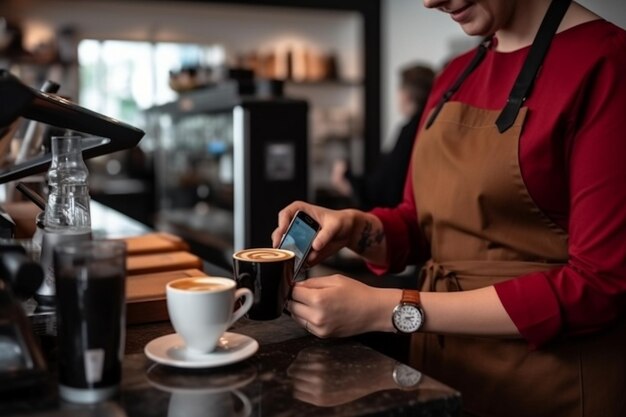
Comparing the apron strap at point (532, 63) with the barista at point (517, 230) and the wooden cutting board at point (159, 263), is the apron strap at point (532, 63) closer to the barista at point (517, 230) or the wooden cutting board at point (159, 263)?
the barista at point (517, 230)

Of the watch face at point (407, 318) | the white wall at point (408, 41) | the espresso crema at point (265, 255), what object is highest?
the white wall at point (408, 41)

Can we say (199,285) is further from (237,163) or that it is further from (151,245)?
(237,163)

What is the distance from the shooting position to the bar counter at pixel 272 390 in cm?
86

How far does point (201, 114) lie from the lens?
402 cm

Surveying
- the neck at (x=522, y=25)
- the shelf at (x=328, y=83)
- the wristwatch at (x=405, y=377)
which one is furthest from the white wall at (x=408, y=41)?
the wristwatch at (x=405, y=377)

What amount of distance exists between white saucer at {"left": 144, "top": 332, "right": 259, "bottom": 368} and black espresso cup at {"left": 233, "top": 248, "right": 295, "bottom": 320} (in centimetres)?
6

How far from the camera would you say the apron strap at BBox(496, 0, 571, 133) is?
4.52 ft

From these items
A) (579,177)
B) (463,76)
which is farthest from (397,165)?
(579,177)

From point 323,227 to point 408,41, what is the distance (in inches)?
236

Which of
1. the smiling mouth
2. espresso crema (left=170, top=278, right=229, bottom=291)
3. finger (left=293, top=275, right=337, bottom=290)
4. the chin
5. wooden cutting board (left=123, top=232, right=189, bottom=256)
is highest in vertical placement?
the smiling mouth

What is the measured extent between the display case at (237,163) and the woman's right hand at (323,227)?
72.6 inches

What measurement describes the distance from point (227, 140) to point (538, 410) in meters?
2.54

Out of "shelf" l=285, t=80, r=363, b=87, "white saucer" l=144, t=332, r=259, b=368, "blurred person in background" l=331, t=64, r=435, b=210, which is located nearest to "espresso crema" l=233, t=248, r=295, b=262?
"white saucer" l=144, t=332, r=259, b=368

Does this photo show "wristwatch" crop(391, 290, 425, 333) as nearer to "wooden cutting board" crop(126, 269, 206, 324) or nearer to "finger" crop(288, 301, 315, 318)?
"finger" crop(288, 301, 315, 318)
